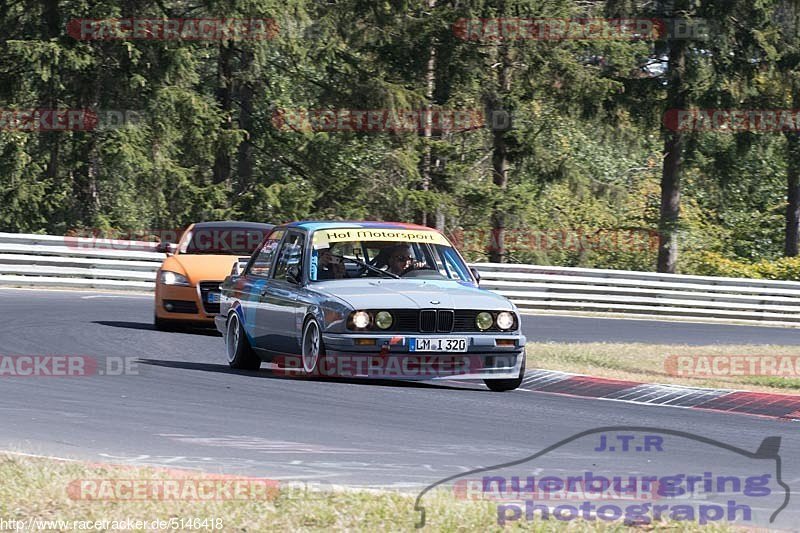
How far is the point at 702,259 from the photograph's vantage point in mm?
38188

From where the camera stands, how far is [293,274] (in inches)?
505

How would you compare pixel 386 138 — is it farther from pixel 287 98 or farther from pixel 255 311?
pixel 255 311

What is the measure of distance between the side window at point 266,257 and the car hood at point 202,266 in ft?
10.8

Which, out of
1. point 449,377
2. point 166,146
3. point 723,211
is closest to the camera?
point 449,377

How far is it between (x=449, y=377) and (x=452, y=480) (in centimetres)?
419

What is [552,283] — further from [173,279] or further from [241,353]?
[241,353]

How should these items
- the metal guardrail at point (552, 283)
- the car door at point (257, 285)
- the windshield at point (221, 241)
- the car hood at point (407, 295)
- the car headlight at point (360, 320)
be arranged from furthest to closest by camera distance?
the metal guardrail at point (552, 283)
the windshield at point (221, 241)
the car door at point (257, 285)
the car hood at point (407, 295)
the car headlight at point (360, 320)

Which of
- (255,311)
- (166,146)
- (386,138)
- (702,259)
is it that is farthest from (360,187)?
(255,311)

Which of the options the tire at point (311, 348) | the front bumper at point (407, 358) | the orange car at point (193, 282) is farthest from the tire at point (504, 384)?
the orange car at point (193, 282)

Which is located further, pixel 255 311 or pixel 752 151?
pixel 752 151

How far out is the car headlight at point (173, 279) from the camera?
17188 mm

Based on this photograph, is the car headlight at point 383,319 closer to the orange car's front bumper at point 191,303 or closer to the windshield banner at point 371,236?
the windshield banner at point 371,236

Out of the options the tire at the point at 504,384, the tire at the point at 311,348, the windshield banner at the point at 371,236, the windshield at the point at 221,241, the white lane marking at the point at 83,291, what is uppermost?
the windshield banner at the point at 371,236

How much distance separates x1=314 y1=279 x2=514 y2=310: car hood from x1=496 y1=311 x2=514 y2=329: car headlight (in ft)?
0.19
